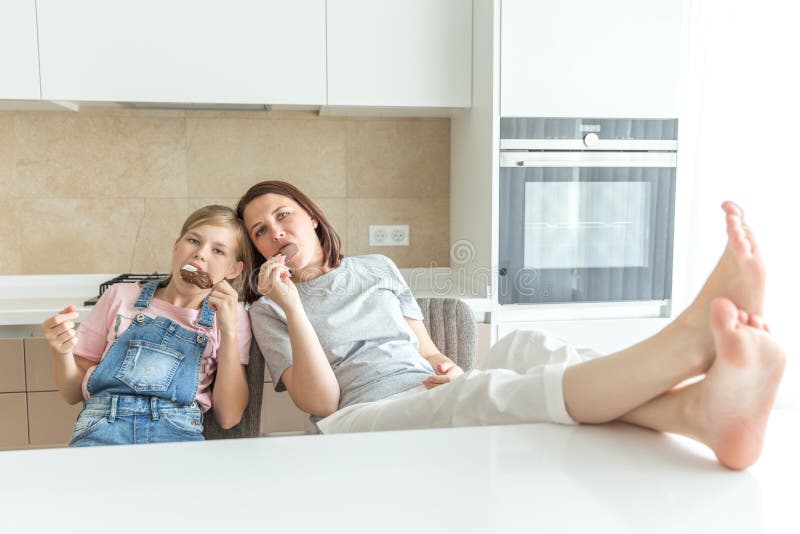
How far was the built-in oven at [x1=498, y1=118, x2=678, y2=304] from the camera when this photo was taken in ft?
7.41

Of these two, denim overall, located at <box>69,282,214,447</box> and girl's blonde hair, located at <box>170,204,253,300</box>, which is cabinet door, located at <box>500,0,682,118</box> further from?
denim overall, located at <box>69,282,214,447</box>

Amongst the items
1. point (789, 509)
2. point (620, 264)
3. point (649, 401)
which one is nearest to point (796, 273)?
point (620, 264)

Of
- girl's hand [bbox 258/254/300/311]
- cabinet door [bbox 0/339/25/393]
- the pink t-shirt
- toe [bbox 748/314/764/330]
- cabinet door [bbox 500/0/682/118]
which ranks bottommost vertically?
cabinet door [bbox 0/339/25/393]

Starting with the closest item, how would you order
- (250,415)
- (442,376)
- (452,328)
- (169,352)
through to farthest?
(442,376)
(169,352)
(250,415)
(452,328)

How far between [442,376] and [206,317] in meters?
0.56

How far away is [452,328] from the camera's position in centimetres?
185

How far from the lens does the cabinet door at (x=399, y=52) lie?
7.45ft

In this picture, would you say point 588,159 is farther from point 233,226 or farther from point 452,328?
point 233,226

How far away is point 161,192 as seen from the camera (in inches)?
102

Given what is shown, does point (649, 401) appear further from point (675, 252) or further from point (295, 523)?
point (675, 252)

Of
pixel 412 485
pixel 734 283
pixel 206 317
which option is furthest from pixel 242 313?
pixel 734 283

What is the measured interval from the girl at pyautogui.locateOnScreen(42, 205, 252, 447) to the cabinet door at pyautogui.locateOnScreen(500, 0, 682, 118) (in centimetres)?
110

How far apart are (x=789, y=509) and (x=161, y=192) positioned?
233 centimetres

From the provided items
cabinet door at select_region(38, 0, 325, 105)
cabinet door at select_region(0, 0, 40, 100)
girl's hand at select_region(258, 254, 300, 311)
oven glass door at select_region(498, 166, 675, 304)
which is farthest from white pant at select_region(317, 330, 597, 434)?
cabinet door at select_region(0, 0, 40, 100)
